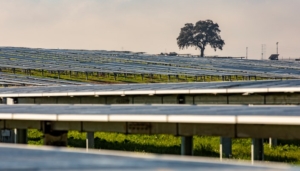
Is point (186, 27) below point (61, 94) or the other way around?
the other way around

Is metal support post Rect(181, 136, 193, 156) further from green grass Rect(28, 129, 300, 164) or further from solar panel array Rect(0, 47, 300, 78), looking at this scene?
solar panel array Rect(0, 47, 300, 78)

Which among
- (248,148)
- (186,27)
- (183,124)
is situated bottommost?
(248,148)

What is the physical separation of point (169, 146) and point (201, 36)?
12885cm

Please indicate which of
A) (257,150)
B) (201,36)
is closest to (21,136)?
(257,150)

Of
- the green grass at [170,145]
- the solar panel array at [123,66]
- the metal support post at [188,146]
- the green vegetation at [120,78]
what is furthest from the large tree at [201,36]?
the metal support post at [188,146]

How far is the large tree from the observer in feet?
510

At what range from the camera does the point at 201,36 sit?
15600 centimetres

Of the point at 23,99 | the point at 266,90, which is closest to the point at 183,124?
the point at 266,90

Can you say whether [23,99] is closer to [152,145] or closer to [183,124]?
[152,145]

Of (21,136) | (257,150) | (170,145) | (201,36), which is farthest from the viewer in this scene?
(201,36)

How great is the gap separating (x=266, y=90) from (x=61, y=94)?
10769mm

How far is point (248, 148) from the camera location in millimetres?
28297

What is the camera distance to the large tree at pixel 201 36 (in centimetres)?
15538

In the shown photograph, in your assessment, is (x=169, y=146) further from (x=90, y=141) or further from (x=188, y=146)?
(x=188, y=146)
